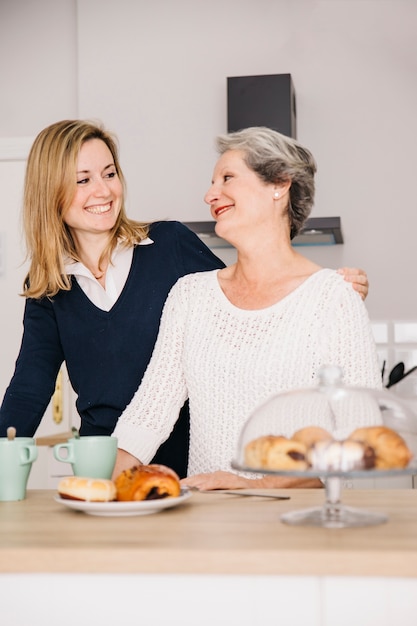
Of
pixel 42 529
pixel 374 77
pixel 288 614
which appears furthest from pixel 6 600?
pixel 374 77

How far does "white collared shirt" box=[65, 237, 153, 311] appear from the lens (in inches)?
78.7

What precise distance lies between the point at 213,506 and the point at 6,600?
13.7 inches

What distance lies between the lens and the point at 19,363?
2.01m

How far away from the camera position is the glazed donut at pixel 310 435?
1000 mm

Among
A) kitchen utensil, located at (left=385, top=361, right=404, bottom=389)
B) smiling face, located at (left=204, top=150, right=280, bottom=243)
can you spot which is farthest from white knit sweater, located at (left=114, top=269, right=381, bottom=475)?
kitchen utensil, located at (left=385, top=361, right=404, bottom=389)

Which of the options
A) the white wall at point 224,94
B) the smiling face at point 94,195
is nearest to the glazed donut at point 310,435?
the smiling face at point 94,195

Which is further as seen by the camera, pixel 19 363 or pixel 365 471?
pixel 19 363

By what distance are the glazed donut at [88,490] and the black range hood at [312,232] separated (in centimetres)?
183

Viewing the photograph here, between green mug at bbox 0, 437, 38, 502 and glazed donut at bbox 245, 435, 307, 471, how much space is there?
1.40ft

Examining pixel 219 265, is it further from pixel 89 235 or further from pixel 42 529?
pixel 42 529

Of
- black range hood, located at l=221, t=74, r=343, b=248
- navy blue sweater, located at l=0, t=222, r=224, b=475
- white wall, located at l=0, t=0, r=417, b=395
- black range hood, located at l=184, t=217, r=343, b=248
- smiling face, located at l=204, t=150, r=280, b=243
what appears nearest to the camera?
smiling face, located at l=204, t=150, r=280, b=243


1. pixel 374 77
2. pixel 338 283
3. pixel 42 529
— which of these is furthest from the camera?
pixel 374 77

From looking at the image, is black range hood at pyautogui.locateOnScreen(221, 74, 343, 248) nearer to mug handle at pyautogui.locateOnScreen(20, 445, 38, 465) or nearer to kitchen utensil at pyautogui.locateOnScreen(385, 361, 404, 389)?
kitchen utensil at pyautogui.locateOnScreen(385, 361, 404, 389)

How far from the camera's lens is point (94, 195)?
1.97 meters
